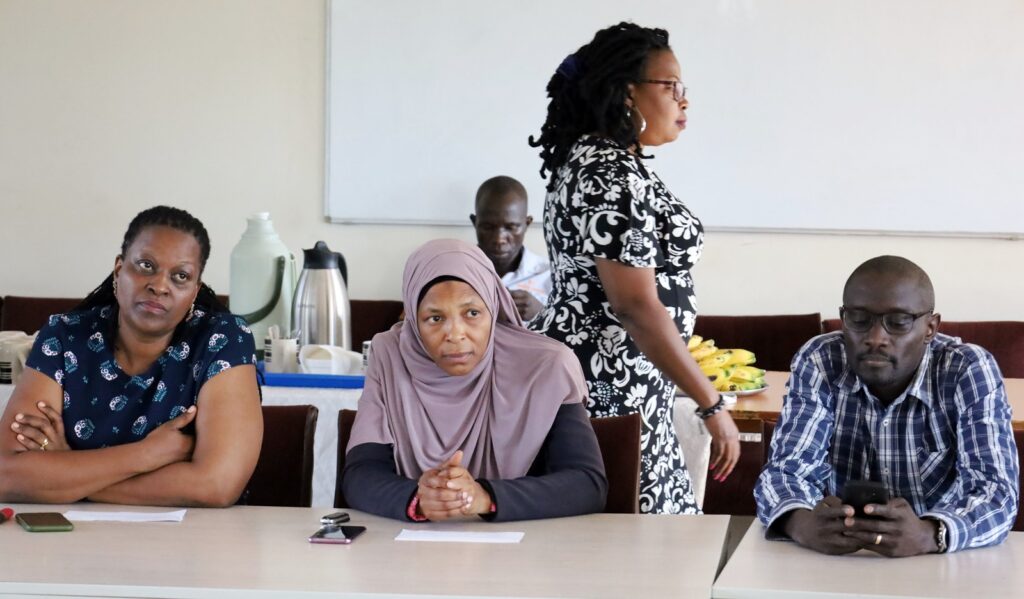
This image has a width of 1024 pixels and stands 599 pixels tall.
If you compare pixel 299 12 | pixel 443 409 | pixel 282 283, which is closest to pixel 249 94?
pixel 299 12

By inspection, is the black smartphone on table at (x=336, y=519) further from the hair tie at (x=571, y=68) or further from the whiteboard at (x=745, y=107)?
the whiteboard at (x=745, y=107)

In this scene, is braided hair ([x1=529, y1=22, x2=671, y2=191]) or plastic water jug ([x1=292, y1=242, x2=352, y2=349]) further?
plastic water jug ([x1=292, y1=242, x2=352, y2=349])

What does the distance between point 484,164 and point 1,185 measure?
215 cm

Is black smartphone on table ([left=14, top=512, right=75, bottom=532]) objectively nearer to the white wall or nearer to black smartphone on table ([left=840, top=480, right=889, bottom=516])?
black smartphone on table ([left=840, top=480, right=889, bottom=516])

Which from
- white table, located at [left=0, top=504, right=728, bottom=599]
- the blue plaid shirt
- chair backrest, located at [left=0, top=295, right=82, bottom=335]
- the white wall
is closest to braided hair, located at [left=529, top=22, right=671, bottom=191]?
the blue plaid shirt

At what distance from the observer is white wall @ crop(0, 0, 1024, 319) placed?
5336 mm

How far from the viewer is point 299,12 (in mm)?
5301

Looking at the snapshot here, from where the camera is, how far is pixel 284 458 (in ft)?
8.43

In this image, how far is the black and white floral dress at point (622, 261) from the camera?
2566 mm

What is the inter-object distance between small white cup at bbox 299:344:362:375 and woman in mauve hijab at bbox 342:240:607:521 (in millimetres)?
934

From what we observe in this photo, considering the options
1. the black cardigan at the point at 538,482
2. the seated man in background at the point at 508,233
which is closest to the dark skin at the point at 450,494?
the black cardigan at the point at 538,482

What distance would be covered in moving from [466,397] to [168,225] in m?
0.72

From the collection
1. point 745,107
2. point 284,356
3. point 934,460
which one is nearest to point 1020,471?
point 934,460

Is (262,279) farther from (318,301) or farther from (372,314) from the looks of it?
(372,314)
